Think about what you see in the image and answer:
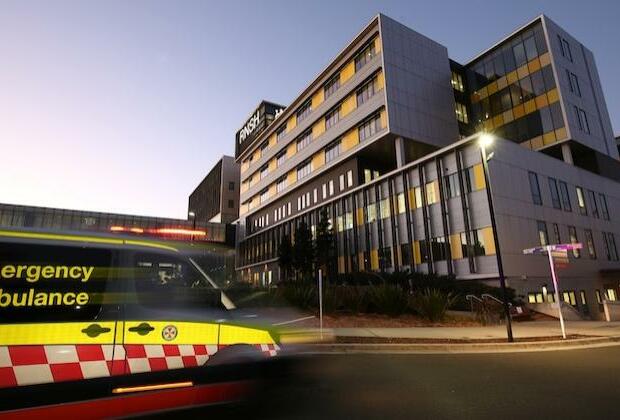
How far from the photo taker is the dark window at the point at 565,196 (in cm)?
2925

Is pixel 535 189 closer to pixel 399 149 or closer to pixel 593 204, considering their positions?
pixel 593 204

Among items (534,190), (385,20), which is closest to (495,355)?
(534,190)

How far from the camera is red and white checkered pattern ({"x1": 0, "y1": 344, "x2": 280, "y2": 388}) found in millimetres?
2834

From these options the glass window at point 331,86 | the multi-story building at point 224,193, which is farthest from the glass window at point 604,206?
the multi-story building at point 224,193

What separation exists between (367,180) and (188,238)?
33.7 m

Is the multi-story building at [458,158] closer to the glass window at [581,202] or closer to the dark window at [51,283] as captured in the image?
the glass window at [581,202]

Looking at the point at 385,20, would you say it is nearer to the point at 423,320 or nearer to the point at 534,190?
the point at 534,190

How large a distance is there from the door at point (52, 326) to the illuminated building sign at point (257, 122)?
56.5m

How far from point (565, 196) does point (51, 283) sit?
35.4 meters

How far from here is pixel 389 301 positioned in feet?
50.5

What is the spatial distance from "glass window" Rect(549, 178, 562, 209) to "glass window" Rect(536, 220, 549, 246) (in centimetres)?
283

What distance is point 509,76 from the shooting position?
37719 millimetres

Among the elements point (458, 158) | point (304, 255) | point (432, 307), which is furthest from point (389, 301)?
point (304, 255)

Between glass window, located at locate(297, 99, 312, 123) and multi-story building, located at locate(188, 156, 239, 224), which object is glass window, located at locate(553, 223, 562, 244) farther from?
multi-story building, located at locate(188, 156, 239, 224)
